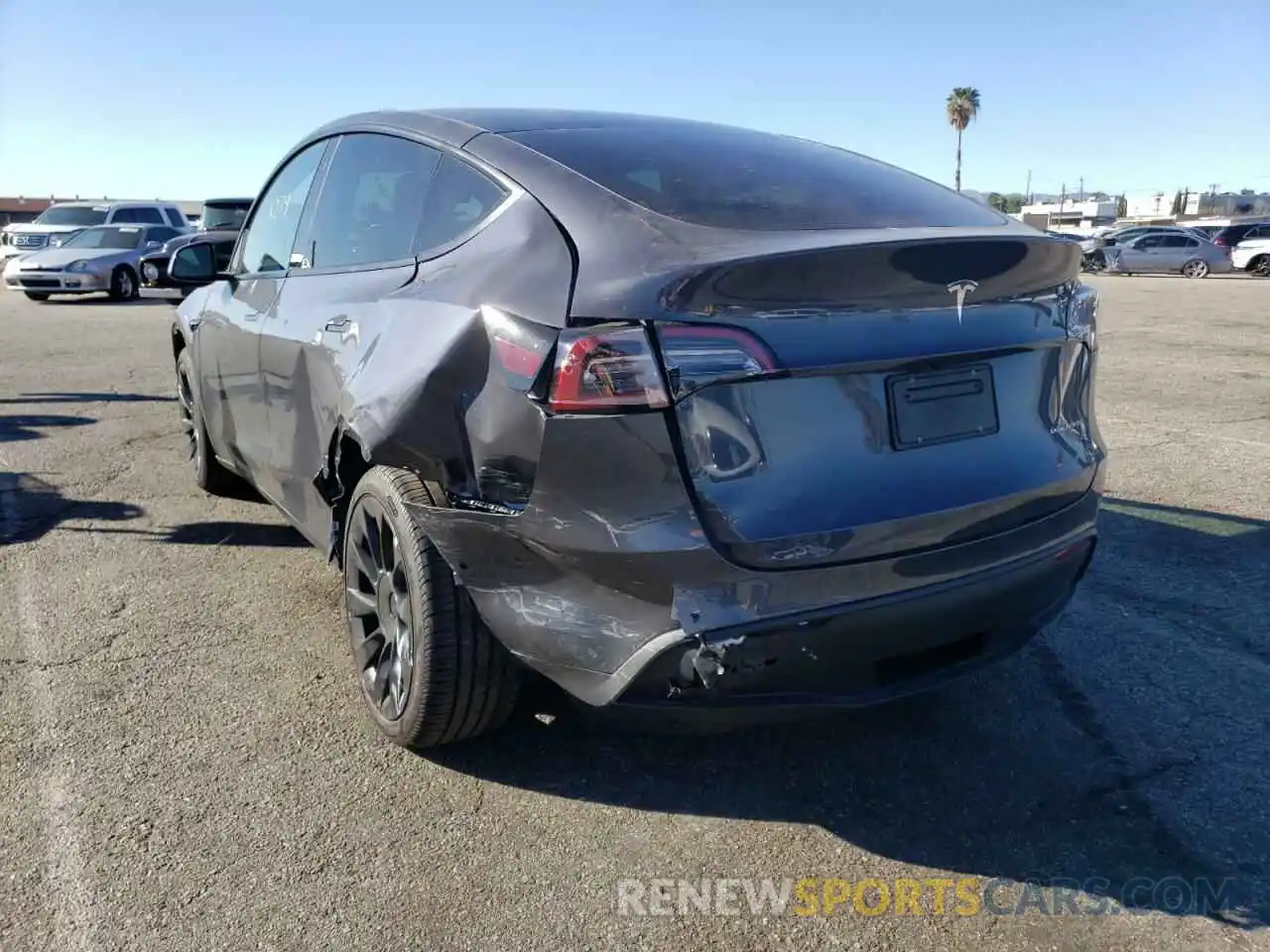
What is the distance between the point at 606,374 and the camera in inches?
90.5

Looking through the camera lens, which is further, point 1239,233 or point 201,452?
point 1239,233

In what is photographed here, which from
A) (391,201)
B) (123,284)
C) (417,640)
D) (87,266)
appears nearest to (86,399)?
(391,201)

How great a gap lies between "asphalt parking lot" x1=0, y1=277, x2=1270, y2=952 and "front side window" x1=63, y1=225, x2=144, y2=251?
1852 centimetres

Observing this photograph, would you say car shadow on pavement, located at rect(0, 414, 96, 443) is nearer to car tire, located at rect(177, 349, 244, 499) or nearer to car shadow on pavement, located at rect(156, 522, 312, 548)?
car tire, located at rect(177, 349, 244, 499)

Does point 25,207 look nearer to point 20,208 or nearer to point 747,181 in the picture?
point 20,208

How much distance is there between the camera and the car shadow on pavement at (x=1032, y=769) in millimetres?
2561

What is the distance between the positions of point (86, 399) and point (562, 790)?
7300 millimetres

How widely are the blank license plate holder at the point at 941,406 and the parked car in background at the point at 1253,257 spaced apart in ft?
106

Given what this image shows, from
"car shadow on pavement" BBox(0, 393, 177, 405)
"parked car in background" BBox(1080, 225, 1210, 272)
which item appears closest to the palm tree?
"parked car in background" BBox(1080, 225, 1210, 272)

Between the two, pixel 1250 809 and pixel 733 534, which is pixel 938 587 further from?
pixel 1250 809

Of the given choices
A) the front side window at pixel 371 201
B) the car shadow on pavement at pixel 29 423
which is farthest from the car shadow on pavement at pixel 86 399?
the front side window at pixel 371 201

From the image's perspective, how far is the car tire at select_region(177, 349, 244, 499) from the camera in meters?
5.21

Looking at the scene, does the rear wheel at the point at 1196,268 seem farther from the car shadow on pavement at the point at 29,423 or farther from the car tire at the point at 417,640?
the car tire at the point at 417,640

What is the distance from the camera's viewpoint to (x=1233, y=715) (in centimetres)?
322
